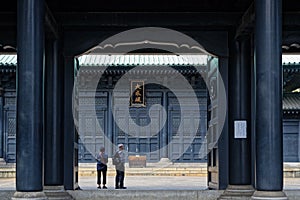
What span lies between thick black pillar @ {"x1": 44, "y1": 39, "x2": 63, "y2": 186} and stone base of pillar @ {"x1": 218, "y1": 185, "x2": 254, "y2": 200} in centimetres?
390

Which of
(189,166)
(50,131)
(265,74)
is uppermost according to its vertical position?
(265,74)

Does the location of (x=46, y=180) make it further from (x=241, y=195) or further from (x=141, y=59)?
(x=141, y=59)

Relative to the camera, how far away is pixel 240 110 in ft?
49.8

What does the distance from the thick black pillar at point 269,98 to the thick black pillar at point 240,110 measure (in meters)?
3.49

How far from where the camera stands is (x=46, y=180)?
1477 cm

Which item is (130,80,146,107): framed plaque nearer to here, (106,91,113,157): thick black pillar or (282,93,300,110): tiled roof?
(106,91,113,157): thick black pillar

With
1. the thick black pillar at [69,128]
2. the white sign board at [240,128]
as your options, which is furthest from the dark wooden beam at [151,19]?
the white sign board at [240,128]

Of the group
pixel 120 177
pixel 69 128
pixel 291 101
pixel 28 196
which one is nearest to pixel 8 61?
pixel 120 177

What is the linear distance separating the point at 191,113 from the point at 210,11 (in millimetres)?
19464

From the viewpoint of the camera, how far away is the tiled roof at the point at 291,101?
3322 cm

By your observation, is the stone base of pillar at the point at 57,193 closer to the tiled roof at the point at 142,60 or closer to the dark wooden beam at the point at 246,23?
the dark wooden beam at the point at 246,23

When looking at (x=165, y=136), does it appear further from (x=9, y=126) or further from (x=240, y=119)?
(x=240, y=119)

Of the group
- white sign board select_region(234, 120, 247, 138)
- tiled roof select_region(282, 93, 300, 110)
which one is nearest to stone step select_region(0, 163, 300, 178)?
tiled roof select_region(282, 93, 300, 110)

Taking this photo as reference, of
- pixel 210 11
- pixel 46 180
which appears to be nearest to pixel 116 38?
pixel 210 11
